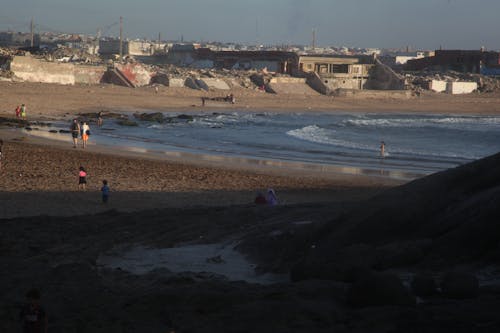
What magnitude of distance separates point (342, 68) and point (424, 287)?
2852 inches

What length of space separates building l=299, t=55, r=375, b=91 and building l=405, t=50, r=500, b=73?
16.6m

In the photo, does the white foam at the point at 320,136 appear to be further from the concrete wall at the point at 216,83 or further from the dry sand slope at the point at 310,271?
the concrete wall at the point at 216,83

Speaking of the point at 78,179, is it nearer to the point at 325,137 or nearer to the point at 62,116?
the point at 325,137

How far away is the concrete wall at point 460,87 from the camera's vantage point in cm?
7731

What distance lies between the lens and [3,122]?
3262 cm

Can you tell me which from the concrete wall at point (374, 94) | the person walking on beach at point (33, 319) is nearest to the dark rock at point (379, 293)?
the person walking on beach at point (33, 319)

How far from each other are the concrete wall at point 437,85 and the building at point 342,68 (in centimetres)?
595

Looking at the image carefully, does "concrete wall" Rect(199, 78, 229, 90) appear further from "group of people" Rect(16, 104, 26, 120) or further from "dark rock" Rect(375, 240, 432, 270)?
"dark rock" Rect(375, 240, 432, 270)

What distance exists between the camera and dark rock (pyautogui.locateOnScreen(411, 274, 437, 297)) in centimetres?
655

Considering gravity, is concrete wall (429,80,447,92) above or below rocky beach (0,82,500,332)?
above

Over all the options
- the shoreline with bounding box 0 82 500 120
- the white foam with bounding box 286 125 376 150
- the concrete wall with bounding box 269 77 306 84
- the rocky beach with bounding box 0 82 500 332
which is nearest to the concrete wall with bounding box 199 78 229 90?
the shoreline with bounding box 0 82 500 120

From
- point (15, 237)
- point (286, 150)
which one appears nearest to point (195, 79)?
point (286, 150)

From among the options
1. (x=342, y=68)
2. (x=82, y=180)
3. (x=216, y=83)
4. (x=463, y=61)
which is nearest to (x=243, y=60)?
(x=342, y=68)

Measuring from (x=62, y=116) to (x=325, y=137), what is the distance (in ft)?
43.7
